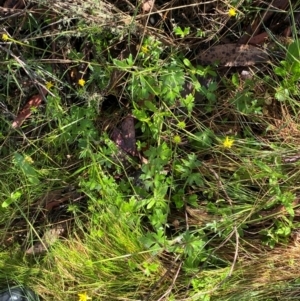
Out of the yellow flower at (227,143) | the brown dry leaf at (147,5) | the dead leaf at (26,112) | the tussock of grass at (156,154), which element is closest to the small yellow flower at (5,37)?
the tussock of grass at (156,154)

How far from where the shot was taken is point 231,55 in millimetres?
2084

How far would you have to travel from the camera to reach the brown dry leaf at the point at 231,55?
207cm

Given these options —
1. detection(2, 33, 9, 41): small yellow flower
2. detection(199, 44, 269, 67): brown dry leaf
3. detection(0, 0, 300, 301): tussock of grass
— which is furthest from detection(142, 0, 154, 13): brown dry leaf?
detection(2, 33, 9, 41): small yellow flower

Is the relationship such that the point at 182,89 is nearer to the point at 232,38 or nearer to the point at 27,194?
the point at 232,38

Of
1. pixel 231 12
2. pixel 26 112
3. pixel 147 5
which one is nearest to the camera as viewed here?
pixel 231 12

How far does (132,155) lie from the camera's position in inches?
83.8

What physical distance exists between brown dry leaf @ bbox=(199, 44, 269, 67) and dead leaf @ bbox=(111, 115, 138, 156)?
389mm

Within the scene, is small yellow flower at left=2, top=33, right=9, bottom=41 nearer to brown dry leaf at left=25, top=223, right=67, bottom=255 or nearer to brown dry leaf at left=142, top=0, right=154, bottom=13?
brown dry leaf at left=142, top=0, right=154, bottom=13

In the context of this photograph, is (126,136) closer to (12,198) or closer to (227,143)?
(227,143)

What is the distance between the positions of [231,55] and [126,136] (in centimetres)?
54

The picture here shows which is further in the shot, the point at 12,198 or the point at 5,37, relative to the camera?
the point at 12,198

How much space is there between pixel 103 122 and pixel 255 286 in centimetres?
90

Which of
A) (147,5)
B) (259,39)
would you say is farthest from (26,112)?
(259,39)

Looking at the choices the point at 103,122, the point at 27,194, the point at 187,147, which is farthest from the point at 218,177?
the point at 27,194
